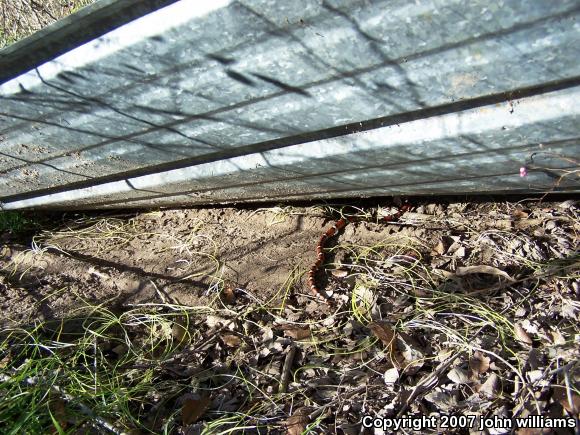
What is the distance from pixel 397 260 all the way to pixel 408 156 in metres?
0.81

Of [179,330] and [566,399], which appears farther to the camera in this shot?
[179,330]

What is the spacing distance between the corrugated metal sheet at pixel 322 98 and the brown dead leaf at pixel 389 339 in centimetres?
77

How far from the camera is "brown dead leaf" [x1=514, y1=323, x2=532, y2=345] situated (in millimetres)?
2398

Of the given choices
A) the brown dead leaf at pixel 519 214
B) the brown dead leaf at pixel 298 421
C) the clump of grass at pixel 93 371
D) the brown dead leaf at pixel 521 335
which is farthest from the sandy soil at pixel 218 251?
the brown dead leaf at pixel 298 421

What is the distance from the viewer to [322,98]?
217cm

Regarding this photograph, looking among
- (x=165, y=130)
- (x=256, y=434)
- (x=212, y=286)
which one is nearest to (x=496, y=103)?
(x=165, y=130)

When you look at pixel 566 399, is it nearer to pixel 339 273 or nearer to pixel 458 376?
pixel 458 376

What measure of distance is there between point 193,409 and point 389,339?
1000mm

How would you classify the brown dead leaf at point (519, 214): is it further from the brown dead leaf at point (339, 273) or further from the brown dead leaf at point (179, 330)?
the brown dead leaf at point (179, 330)

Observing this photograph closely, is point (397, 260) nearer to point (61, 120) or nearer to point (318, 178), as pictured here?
point (318, 178)

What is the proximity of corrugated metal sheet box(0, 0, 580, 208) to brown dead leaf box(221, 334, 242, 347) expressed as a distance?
0.89 meters

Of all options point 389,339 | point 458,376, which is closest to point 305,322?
point 389,339

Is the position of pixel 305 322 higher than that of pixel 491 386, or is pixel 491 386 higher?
pixel 305 322

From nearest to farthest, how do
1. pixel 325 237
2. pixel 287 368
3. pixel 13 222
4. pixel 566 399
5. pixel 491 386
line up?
pixel 566 399 → pixel 491 386 → pixel 287 368 → pixel 325 237 → pixel 13 222
